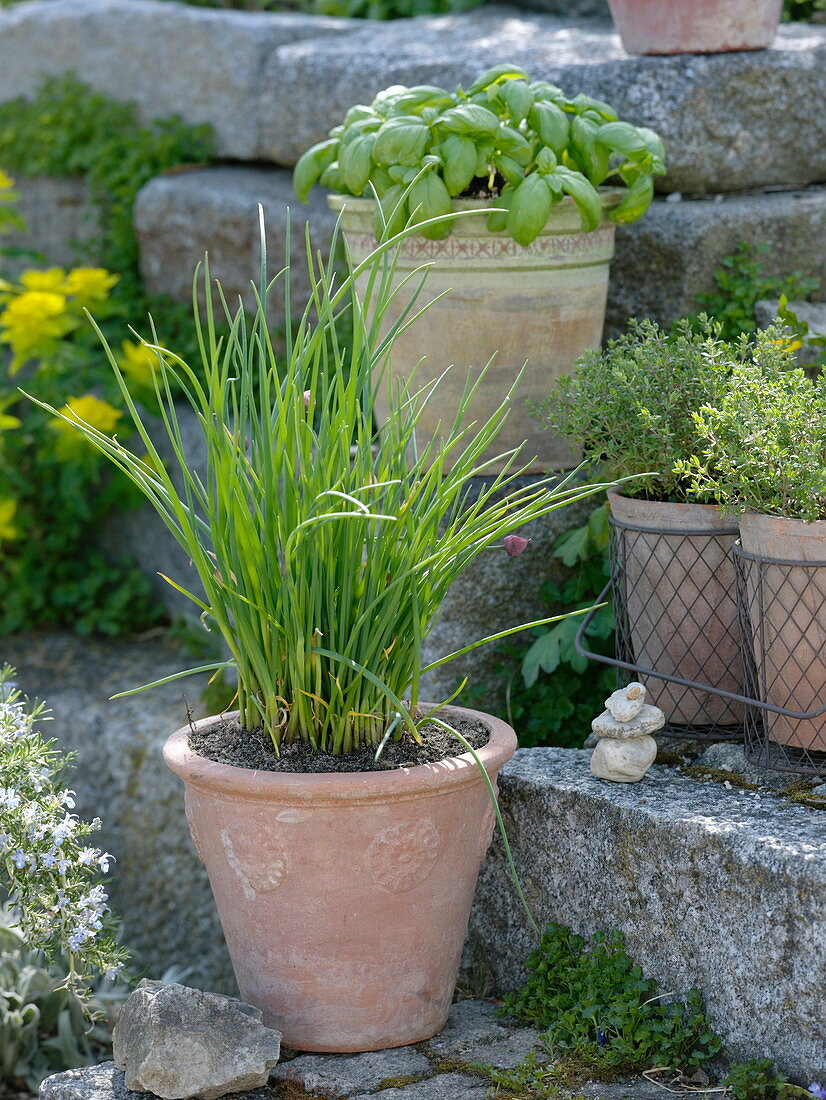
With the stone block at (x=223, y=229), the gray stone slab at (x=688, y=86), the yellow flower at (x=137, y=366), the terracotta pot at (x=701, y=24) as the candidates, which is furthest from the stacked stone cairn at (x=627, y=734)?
the yellow flower at (x=137, y=366)

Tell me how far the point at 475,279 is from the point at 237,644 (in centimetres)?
94

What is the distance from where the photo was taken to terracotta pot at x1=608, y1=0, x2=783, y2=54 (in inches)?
112

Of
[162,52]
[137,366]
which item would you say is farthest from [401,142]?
[162,52]

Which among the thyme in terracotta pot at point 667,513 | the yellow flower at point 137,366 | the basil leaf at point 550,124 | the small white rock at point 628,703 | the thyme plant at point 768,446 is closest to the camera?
the thyme plant at point 768,446

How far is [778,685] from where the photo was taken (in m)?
1.97

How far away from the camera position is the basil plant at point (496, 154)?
2.30 m

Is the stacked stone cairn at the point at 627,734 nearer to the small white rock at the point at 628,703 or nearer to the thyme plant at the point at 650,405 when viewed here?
the small white rock at the point at 628,703

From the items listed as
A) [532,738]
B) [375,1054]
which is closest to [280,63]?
[532,738]

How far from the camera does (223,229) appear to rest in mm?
3816

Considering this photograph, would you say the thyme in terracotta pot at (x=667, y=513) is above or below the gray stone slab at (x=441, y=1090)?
above

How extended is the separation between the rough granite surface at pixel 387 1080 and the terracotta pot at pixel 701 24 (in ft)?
7.15

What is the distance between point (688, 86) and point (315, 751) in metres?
1.77

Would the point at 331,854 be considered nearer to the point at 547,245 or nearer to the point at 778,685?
the point at 778,685

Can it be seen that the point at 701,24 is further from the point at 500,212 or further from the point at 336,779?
the point at 336,779
